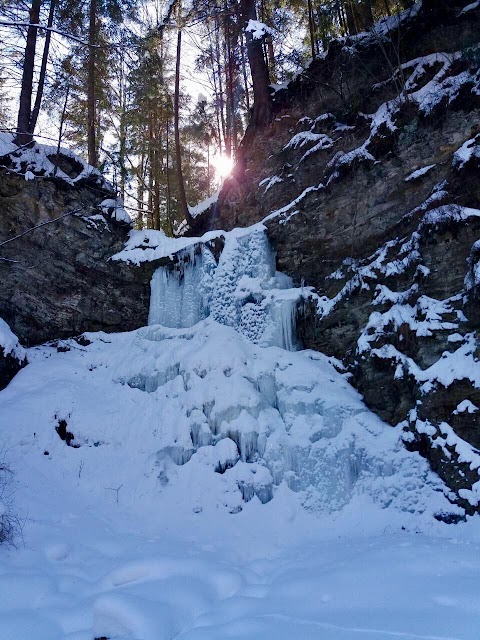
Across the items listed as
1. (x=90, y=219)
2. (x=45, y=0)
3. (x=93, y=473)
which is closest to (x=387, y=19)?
(x=90, y=219)

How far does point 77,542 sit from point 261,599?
247 cm

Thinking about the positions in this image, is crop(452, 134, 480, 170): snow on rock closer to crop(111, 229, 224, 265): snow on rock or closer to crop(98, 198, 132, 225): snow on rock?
crop(111, 229, 224, 265): snow on rock

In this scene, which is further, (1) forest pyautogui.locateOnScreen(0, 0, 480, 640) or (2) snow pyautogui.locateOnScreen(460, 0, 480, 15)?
(2) snow pyautogui.locateOnScreen(460, 0, 480, 15)

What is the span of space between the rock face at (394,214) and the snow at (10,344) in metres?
5.84

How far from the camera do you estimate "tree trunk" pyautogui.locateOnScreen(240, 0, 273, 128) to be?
11.2m

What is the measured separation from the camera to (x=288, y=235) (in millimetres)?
9570

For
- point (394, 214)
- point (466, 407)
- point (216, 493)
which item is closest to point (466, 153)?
point (394, 214)

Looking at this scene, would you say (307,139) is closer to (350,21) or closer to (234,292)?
(234,292)

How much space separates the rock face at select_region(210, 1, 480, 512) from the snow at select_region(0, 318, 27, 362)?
230 inches

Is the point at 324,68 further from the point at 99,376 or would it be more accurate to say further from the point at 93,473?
the point at 93,473

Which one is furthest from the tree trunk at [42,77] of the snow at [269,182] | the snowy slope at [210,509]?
the snowy slope at [210,509]

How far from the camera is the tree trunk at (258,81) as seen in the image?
1119 centimetres

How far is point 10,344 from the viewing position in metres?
8.48

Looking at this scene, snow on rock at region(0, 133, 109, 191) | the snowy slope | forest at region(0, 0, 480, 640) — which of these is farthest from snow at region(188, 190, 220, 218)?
the snowy slope
